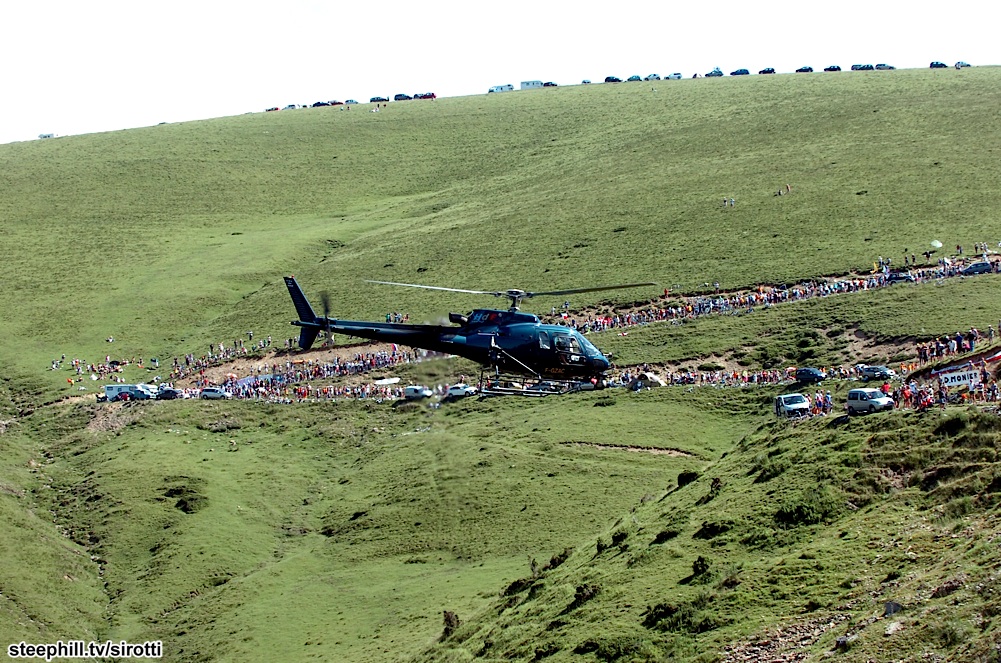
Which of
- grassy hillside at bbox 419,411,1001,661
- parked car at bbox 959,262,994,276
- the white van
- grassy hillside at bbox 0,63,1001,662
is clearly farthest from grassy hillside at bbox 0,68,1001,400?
grassy hillside at bbox 419,411,1001,661

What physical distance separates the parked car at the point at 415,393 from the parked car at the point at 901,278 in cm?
3027

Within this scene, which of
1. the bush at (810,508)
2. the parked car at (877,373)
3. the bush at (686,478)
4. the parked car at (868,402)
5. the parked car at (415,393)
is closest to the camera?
the bush at (810,508)

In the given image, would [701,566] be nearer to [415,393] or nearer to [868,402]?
[868,402]

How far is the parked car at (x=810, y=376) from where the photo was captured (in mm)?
58969

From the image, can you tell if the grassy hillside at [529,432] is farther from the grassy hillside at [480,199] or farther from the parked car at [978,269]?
the parked car at [978,269]

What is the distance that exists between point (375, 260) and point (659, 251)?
25063mm

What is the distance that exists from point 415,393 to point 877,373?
25769 mm

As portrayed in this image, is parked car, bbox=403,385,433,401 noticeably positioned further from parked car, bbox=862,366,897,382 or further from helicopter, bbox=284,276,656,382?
helicopter, bbox=284,276,656,382

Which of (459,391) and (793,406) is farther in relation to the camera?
(459,391)

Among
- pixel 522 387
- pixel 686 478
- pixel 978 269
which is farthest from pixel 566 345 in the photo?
pixel 978 269

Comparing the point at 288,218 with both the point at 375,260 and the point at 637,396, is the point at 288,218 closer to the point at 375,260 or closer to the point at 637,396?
the point at 375,260

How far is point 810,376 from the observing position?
59281 millimetres

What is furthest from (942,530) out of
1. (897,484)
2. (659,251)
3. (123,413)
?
(659,251)

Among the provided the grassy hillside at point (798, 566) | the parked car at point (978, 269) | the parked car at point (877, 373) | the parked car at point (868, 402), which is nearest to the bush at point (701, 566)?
the grassy hillside at point (798, 566)
